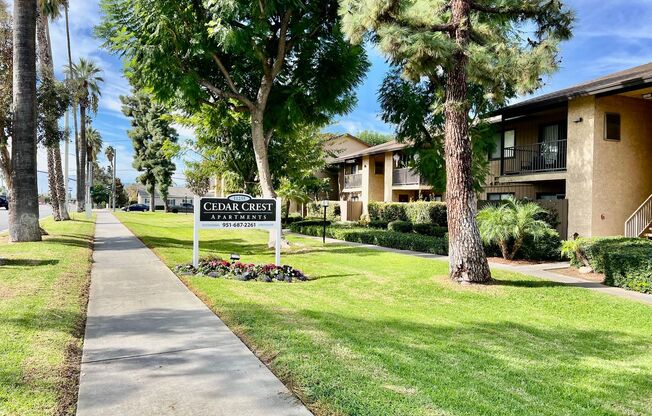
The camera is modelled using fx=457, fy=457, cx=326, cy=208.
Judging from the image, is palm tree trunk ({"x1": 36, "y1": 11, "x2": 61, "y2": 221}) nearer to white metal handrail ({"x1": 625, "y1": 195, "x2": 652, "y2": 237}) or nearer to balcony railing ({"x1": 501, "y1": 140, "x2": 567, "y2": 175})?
balcony railing ({"x1": 501, "y1": 140, "x2": 567, "y2": 175})

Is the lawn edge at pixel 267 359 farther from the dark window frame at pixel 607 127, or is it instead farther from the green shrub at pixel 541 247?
the dark window frame at pixel 607 127

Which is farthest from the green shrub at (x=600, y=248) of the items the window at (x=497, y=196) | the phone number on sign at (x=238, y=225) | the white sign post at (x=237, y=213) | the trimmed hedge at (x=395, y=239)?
the window at (x=497, y=196)

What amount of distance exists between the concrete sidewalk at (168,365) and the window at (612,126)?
1530cm

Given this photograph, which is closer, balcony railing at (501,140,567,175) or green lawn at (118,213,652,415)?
green lawn at (118,213,652,415)

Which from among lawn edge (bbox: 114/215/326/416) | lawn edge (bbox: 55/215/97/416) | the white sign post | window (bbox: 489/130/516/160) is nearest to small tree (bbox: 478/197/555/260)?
the white sign post

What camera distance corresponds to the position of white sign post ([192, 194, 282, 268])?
11023 millimetres

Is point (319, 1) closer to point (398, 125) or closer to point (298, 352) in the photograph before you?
point (398, 125)

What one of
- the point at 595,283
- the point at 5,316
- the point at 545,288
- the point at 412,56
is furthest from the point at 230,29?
the point at 595,283

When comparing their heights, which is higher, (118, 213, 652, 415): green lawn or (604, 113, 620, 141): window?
(604, 113, 620, 141): window

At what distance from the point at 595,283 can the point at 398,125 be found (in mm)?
10281

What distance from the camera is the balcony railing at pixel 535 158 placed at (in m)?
18.2

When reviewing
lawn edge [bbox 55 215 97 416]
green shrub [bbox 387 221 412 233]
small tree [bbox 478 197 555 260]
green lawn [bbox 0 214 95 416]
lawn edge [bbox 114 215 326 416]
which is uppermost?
small tree [bbox 478 197 555 260]

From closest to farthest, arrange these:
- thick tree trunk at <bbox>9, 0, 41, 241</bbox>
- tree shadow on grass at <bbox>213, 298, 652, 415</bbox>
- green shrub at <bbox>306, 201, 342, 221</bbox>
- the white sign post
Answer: tree shadow on grass at <bbox>213, 298, 652, 415</bbox> → the white sign post → thick tree trunk at <bbox>9, 0, 41, 241</bbox> → green shrub at <bbox>306, 201, 342, 221</bbox>

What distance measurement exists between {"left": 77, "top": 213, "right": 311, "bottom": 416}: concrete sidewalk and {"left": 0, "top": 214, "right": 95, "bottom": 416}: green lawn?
0.17m
